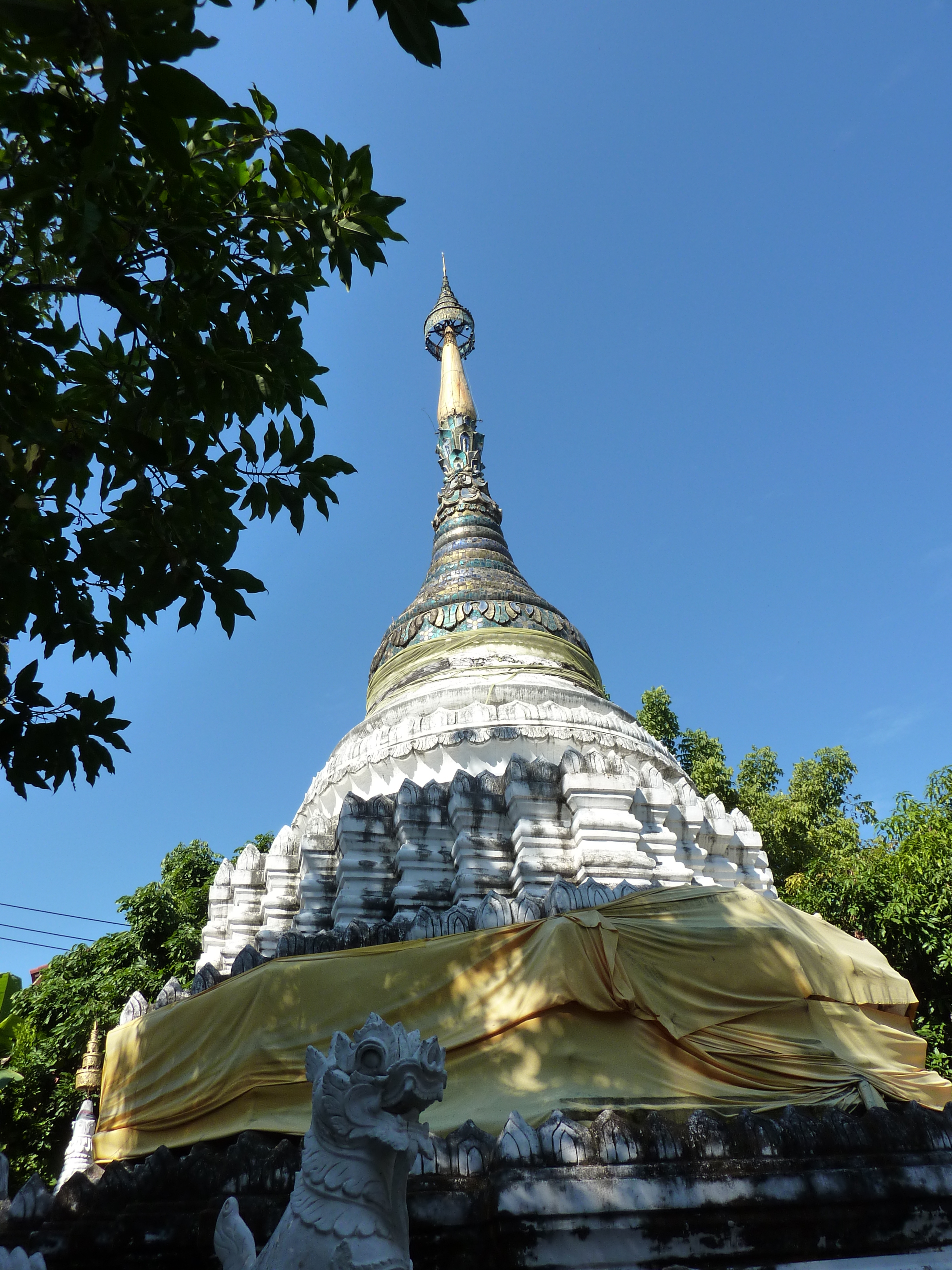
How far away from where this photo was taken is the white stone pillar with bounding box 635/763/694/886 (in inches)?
406

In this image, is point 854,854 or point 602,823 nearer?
point 602,823

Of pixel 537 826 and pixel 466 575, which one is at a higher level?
pixel 466 575

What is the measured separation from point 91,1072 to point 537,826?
10210 millimetres

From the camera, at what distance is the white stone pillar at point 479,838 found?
10188 mm

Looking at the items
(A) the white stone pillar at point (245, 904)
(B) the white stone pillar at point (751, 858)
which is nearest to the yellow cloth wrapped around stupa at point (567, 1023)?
(B) the white stone pillar at point (751, 858)

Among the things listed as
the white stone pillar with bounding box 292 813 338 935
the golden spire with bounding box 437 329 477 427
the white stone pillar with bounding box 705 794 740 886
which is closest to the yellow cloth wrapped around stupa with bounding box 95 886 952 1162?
the white stone pillar with bounding box 292 813 338 935

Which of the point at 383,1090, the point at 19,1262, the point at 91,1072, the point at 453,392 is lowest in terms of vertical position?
the point at 19,1262

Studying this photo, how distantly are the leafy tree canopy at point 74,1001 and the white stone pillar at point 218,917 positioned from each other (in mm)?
6276

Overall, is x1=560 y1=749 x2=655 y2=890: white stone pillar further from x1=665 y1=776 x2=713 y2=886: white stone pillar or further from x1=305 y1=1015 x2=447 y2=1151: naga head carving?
x1=305 y1=1015 x2=447 y2=1151: naga head carving

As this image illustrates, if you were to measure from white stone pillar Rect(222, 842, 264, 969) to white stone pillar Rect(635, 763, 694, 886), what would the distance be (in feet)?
17.5

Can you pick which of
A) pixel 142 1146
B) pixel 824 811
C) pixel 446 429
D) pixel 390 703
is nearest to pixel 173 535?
pixel 142 1146

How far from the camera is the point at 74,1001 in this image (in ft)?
64.5

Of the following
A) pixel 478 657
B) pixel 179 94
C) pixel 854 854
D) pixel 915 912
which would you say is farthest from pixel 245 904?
pixel 854 854

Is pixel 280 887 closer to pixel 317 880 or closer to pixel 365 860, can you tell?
pixel 317 880
